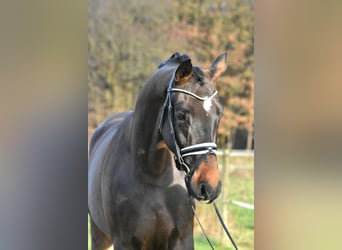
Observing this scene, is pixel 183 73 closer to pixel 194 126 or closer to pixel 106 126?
pixel 194 126

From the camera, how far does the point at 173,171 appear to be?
219cm

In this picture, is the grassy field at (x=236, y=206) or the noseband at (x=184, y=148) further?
the grassy field at (x=236, y=206)

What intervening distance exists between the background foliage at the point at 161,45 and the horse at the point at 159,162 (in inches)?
5.7

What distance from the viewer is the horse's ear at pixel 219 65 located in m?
2.21

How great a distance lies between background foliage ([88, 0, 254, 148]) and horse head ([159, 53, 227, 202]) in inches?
19.6

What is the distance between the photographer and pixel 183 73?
199cm

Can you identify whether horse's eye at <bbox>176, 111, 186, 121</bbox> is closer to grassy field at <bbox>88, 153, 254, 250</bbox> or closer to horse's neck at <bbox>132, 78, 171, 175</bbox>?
horse's neck at <bbox>132, 78, 171, 175</bbox>

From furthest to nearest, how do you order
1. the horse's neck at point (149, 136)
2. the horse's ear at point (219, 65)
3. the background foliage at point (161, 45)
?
the background foliage at point (161, 45)
the horse's ear at point (219, 65)
the horse's neck at point (149, 136)

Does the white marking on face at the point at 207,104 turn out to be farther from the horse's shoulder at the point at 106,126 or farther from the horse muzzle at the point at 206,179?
the horse's shoulder at the point at 106,126

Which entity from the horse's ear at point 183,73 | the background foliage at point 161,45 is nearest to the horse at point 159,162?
the horse's ear at point 183,73

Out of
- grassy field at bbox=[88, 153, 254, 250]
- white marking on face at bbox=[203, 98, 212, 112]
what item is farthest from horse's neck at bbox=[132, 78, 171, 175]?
grassy field at bbox=[88, 153, 254, 250]
